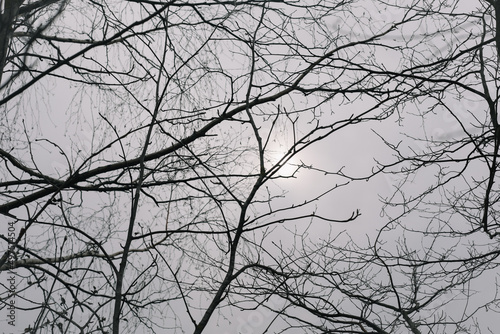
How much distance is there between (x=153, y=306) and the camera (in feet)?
14.3

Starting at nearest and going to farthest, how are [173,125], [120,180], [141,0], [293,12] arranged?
[141,0], [173,125], [293,12], [120,180]

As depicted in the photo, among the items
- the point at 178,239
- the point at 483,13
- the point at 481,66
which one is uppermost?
the point at 483,13

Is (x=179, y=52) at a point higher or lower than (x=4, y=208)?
higher

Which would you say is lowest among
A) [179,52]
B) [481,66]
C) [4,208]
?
[4,208]

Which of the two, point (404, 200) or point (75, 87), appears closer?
point (75, 87)

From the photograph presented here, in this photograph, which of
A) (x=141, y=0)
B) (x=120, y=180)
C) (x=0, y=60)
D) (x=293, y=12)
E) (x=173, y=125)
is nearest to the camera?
(x=0, y=60)

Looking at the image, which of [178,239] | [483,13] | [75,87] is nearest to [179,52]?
[75,87]

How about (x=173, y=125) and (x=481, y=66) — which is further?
(x=481, y=66)

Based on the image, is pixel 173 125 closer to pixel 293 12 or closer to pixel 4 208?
pixel 293 12

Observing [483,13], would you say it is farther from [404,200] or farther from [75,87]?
[75,87]

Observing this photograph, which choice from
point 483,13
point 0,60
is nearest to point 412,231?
point 483,13

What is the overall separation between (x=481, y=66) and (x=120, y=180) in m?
3.45

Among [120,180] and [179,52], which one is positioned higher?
[179,52]

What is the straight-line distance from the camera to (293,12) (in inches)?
190
